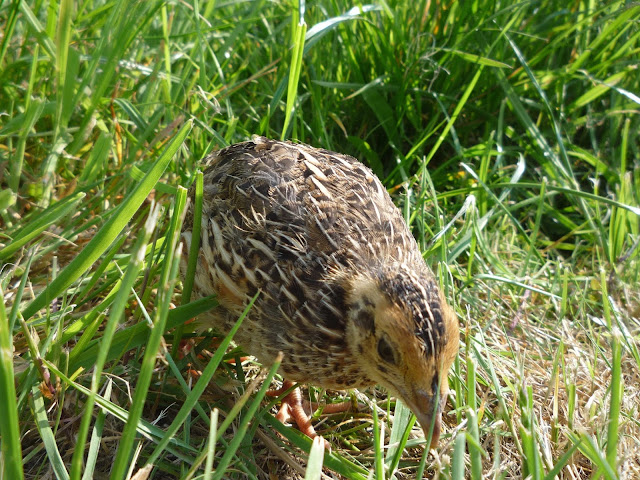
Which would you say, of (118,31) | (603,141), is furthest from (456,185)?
(118,31)

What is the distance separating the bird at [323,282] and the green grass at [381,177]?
0.18 m

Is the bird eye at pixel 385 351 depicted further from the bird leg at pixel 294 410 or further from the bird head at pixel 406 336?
the bird leg at pixel 294 410

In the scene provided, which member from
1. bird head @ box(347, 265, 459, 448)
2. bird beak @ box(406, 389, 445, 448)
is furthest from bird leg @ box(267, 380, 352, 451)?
bird beak @ box(406, 389, 445, 448)

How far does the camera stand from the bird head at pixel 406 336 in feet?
8.06

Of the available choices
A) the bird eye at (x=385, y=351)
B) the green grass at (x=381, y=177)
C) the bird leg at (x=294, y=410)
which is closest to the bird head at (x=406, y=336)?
the bird eye at (x=385, y=351)

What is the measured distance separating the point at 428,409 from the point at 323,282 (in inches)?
23.9

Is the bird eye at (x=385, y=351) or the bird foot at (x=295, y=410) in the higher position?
the bird eye at (x=385, y=351)

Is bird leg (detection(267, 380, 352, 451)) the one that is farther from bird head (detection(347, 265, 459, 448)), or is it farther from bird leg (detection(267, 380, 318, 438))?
bird head (detection(347, 265, 459, 448))

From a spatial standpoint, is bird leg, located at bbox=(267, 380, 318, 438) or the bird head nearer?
the bird head

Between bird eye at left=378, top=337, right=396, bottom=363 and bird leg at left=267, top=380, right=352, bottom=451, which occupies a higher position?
bird eye at left=378, top=337, right=396, bottom=363

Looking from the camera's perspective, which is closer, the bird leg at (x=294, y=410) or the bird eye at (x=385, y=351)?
the bird eye at (x=385, y=351)

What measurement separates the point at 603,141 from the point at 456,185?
3.63ft

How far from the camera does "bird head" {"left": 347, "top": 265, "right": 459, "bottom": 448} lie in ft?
8.06

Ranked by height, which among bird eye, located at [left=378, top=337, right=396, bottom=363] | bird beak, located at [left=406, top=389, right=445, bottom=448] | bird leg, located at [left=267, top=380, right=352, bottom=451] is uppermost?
bird eye, located at [left=378, top=337, right=396, bottom=363]
